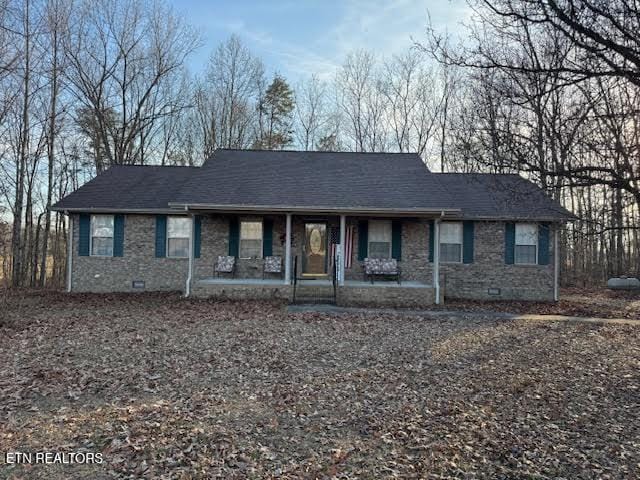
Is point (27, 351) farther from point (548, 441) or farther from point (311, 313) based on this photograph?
point (548, 441)

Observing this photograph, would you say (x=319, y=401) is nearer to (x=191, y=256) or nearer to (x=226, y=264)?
(x=191, y=256)

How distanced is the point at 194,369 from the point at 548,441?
13.9 feet

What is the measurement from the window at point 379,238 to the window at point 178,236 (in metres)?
6.02

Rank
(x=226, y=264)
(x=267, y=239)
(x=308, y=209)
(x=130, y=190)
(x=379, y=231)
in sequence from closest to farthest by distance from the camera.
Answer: (x=308, y=209), (x=226, y=264), (x=267, y=239), (x=379, y=231), (x=130, y=190)

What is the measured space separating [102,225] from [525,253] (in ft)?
45.5

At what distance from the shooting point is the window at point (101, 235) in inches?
533

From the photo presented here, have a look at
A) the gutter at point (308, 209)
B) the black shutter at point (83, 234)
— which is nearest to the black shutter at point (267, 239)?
the gutter at point (308, 209)

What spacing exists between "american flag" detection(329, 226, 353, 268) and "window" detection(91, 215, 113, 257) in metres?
7.27

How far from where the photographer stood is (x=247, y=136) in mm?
25000

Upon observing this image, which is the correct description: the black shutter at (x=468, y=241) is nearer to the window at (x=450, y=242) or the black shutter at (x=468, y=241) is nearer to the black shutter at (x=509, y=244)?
the window at (x=450, y=242)

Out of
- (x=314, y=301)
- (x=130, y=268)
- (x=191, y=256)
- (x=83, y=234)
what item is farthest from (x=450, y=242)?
(x=83, y=234)

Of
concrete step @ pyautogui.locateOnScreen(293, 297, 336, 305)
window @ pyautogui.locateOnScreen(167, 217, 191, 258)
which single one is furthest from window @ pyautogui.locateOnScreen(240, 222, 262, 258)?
concrete step @ pyautogui.locateOnScreen(293, 297, 336, 305)

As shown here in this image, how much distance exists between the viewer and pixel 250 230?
516 inches

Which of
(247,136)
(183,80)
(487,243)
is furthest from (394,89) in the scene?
(487,243)
